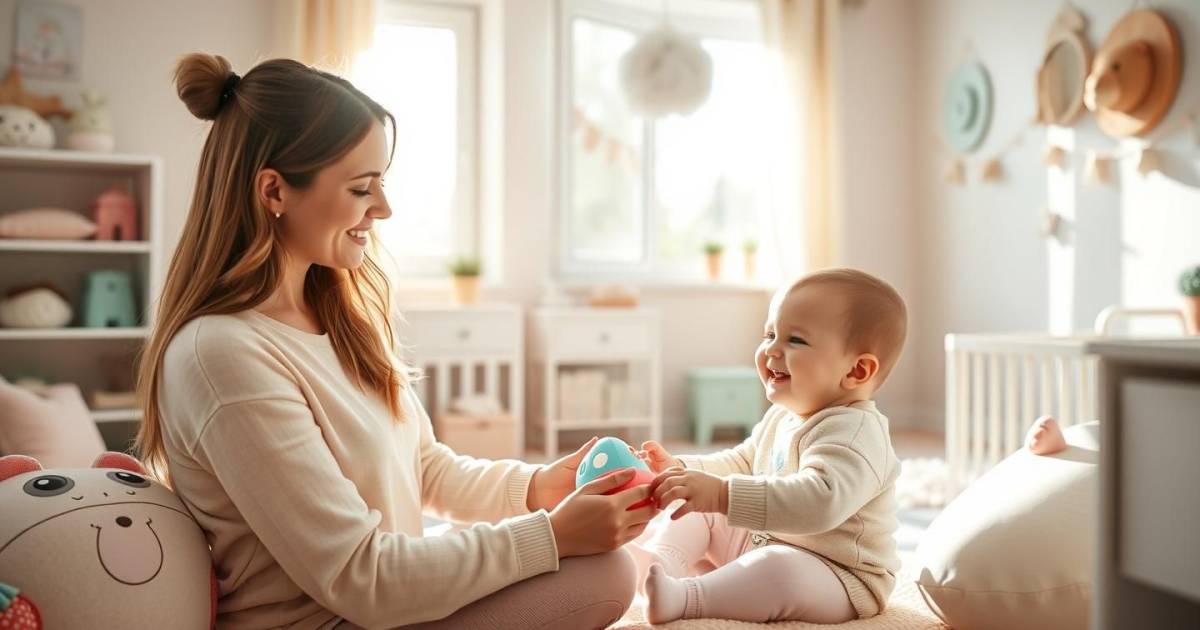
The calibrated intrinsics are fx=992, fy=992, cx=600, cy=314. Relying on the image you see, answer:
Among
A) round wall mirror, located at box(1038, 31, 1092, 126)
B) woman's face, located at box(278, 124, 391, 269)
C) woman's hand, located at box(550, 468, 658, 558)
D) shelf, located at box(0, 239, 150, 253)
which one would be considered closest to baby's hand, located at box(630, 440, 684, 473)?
woman's hand, located at box(550, 468, 658, 558)

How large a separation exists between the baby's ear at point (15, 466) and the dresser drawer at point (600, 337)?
3.19 m

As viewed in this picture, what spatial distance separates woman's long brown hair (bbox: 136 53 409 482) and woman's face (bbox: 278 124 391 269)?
0.01 metres

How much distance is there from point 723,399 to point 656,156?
133 centimetres

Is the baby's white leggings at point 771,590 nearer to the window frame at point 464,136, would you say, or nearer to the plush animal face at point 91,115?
the plush animal face at point 91,115

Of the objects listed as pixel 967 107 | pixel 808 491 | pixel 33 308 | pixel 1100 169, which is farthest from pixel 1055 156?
pixel 33 308

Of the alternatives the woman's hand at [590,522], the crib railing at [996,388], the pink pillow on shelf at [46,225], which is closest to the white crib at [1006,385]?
the crib railing at [996,388]

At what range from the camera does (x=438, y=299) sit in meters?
4.64

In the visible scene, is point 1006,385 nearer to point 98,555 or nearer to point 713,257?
point 713,257

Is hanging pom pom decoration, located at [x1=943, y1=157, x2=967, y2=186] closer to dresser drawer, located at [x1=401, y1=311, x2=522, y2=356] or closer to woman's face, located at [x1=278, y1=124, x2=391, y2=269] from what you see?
dresser drawer, located at [x1=401, y1=311, x2=522, y2=356]

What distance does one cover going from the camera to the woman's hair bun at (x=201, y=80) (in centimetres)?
121

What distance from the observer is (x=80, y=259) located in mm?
4090

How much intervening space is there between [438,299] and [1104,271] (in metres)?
2.92

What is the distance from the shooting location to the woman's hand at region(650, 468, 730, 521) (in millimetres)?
1290

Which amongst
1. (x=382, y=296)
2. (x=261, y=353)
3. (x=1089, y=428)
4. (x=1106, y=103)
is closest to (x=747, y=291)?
(x=1106, y=103)
